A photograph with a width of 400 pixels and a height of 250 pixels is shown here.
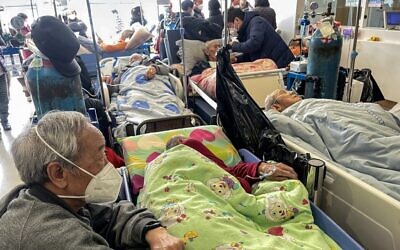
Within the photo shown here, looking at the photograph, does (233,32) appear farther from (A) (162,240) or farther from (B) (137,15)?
(B) (137,15)

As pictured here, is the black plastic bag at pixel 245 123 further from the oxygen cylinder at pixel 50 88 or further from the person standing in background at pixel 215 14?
the person standing in background at pixel 215 14

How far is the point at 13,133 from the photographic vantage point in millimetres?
3846

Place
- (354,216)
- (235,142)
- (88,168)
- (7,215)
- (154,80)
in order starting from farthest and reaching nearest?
(154,80) < (235,142) < (354,216) < (88,168) < (7,215)

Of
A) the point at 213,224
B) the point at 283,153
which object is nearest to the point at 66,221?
the point at 213,224

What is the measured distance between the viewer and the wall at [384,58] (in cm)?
411

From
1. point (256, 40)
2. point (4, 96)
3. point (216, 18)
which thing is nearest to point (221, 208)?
point (256, 40)

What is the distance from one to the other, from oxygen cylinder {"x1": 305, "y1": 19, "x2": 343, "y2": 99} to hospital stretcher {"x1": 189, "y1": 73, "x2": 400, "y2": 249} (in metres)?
1.71

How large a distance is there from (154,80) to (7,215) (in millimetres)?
2461

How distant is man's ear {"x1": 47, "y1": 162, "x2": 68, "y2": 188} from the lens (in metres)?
0.88

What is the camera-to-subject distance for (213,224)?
103 centimetres

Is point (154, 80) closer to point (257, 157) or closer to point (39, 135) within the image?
point (257, 157)

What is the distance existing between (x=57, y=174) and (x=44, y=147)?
8 centimetres

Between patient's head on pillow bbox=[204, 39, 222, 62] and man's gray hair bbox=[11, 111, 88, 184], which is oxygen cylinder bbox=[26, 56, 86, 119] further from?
patient's head on pillow bbox=[204, 39, 222, 62]

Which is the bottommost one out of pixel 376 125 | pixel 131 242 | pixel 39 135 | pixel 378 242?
pixel 378 242
